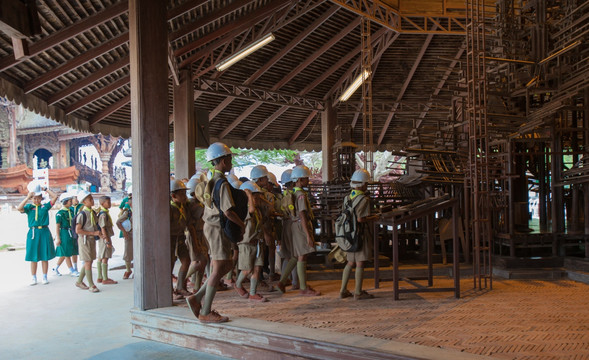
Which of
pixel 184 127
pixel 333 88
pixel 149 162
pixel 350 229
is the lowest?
pixel 350 229

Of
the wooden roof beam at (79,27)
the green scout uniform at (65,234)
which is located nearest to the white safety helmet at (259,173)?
the wooden roof beam at (79,27)

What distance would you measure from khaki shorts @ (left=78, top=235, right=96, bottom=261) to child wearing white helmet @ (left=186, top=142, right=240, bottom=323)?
166 inches

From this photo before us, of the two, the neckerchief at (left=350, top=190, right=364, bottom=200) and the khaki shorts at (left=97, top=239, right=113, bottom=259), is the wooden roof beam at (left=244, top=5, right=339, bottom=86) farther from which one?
the neckerchief at (left=350, top=190, right=364, bottom=200)

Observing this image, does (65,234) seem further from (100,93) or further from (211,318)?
(211,318)

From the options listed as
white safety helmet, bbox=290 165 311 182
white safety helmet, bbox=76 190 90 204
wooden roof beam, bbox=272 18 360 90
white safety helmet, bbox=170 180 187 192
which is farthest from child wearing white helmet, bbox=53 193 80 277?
wooden roof beam, bbox=272 18 360 90

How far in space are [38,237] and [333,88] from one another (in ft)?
34.9

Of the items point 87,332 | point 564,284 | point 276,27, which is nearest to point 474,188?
point 564,284

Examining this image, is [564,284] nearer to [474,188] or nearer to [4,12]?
[474,188]

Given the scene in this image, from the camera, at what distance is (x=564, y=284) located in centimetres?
753

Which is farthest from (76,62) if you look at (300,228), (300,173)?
(300,228)

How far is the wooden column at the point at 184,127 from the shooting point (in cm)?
1161

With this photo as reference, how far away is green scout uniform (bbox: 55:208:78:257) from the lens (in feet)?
33.1

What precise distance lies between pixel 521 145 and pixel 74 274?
9.79 m

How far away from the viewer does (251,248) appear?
6.53 m
